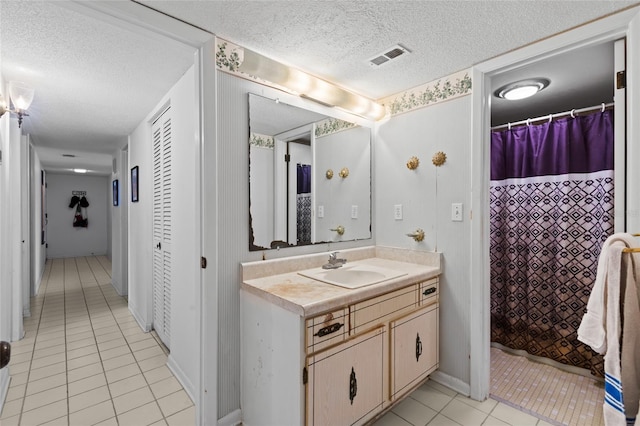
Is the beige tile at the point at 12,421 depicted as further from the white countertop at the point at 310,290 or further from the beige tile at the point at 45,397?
the white countertop at the point at 310,290

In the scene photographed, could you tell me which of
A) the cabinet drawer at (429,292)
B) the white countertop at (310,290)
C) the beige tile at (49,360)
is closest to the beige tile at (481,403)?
the cabinet drawer at (429,292)

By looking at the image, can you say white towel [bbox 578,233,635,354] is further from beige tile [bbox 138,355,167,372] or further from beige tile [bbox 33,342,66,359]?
beige tile [bbox 33,342,66,359]

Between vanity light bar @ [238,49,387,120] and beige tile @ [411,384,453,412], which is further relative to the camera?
beige tile @ [411,384,453,412]

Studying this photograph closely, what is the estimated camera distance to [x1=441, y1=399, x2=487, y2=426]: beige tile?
1.81 meters

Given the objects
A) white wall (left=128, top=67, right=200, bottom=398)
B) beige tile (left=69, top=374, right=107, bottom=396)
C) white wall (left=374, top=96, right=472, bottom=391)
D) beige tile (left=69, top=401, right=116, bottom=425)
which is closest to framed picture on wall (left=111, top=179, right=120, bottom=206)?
white wall (left=128, top=67, right=200, bottom=398)

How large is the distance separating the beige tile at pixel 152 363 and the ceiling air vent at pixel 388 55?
2.77 metres

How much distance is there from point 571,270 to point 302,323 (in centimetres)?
218

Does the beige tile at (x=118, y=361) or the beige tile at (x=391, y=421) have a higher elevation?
the beige tile at (x=118, y=361)

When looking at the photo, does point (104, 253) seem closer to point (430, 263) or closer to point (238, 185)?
point (238, 185)

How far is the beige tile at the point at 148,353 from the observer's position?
2.61m

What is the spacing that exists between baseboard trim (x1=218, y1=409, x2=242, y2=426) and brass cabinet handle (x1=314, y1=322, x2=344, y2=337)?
31.9 inches

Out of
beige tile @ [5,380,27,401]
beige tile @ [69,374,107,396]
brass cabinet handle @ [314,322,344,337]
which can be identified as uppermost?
brass cabinet handle @ [314,322,344,337]

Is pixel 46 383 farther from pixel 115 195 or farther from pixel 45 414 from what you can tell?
pixel 115 195

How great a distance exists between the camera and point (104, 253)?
27.6 ft
